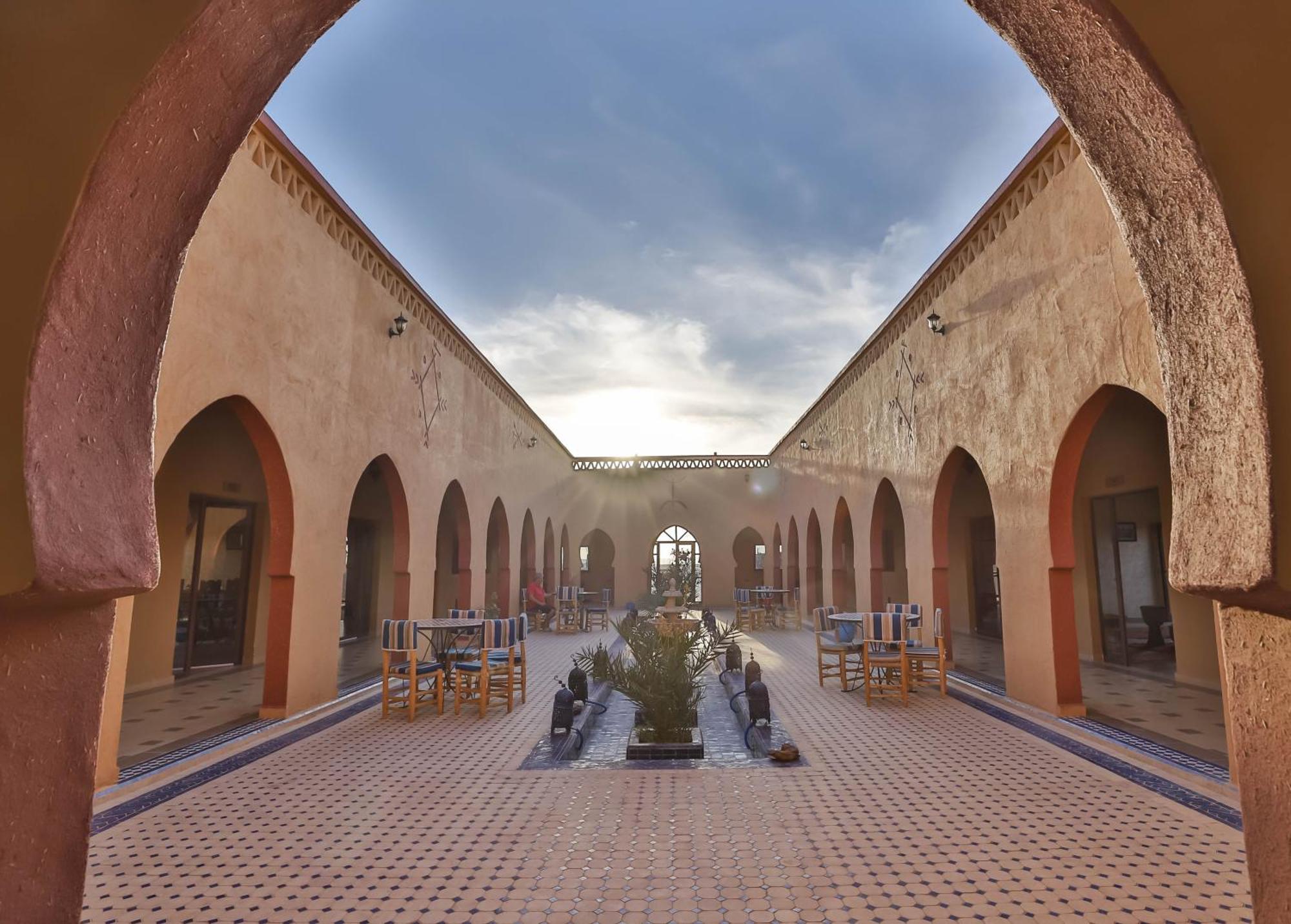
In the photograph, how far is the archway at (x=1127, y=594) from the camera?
206 inches

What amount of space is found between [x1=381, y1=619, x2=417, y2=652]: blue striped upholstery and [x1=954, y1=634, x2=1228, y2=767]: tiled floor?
561 centimetres

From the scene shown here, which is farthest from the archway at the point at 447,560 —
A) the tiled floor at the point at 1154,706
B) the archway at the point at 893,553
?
the tiled floor at the point at 1154,706

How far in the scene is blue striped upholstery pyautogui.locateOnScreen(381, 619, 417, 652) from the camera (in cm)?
572

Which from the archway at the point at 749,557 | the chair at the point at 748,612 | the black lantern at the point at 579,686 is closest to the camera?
the black lantern at the point at 579,686

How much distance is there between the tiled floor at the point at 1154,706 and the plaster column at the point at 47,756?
214 inches

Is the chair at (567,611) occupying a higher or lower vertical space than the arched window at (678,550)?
lower

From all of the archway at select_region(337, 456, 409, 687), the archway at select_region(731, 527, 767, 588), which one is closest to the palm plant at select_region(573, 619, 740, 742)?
the archway at select_region(337, 456, 409, 687)

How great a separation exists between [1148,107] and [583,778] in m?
4.15

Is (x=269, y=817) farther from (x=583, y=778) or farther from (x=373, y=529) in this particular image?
(x=373, y=529)

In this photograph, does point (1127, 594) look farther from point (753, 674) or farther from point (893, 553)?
point (893, 553)

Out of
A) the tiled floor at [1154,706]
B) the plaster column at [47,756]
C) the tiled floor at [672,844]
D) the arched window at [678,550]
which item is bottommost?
the tiled floor at [672,844]

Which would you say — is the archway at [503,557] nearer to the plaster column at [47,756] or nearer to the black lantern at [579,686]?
the black lantern at [579,686]

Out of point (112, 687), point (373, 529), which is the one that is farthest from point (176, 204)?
point (373, 529)

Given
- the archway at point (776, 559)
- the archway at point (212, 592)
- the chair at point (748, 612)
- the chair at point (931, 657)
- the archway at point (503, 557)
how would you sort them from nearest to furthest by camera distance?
the archway at point (212, 592) → the chair at point (931, 657) → the archway at point (503, 557) → the chair at point (748, 612) → the archway at point (776, 559)
